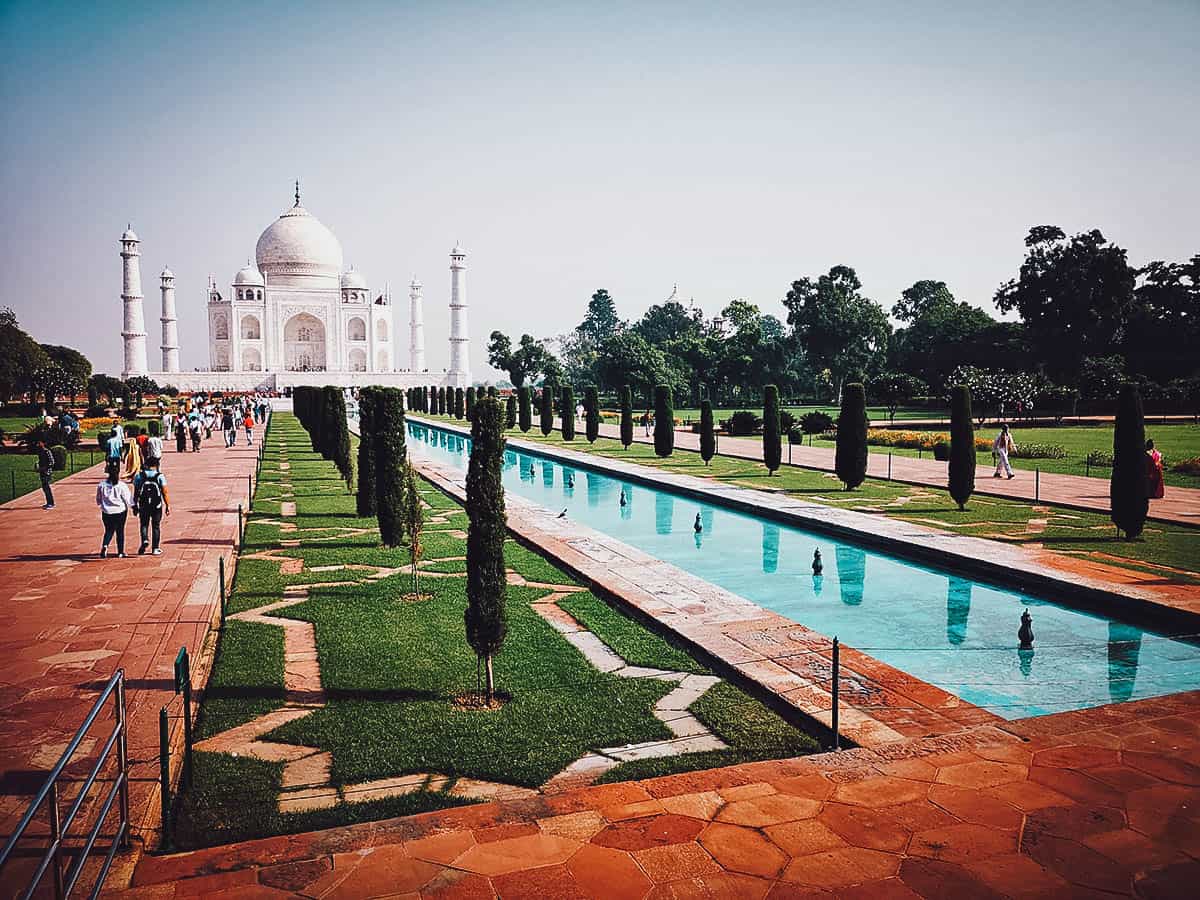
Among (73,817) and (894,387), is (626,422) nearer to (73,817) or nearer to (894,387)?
(894,387)

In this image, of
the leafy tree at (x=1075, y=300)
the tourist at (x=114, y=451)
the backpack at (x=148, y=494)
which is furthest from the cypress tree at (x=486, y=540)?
the leafy tree at (x=1075, y=300)

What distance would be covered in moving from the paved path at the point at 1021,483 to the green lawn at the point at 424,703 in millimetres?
7814

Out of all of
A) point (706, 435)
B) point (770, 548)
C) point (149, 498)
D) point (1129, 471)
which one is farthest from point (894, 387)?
point (149, 498)

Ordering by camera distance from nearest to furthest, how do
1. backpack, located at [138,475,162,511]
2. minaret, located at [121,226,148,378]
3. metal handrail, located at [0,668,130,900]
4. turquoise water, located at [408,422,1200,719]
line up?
metal handrail, located at [0,668,130,900] < turquoise water, located at [408,422,1200,719] < backpack, located at [138,475,162,511] < minaret, located at [121,226,148,378]

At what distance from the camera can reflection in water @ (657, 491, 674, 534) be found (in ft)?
37.1

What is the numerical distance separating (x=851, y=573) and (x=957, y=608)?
4.71ft

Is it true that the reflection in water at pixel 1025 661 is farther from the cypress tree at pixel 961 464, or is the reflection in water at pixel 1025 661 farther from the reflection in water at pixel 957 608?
the cypress tree at pixel 961 464

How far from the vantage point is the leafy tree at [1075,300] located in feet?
114

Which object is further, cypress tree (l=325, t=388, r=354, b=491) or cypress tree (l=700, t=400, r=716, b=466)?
cypress tree (l=700, t=400, r=716, b=466)

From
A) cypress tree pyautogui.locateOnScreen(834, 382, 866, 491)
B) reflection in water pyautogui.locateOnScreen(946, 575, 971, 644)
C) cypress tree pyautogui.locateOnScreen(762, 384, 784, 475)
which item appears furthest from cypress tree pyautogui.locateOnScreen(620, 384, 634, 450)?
reflection in water pyautogui.locateOnScreen(946, 575, 971, 644)

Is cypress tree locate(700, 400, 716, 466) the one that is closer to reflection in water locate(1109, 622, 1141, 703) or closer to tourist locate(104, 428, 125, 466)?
tourist locate(104, 428, 125, 466)

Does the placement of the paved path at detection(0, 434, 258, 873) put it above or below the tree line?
below

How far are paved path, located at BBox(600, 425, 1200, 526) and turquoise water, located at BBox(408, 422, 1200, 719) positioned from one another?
396cm

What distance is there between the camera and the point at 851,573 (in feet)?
28.2
